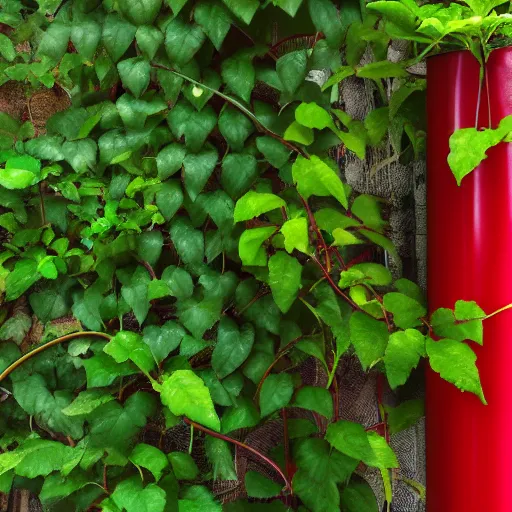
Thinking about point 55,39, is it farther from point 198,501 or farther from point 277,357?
point 198,501

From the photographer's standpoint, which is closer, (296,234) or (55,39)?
(296,234)

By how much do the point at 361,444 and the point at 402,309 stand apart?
245 millimetres

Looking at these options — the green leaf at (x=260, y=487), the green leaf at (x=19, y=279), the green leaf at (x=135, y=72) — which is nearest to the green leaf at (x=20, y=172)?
the green leaf at (x=19, y=279)

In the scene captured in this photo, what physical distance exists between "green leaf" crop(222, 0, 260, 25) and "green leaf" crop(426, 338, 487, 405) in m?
0.62

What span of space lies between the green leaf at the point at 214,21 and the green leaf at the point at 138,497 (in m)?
0.76

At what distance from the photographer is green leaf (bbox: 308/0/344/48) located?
3.45 feet

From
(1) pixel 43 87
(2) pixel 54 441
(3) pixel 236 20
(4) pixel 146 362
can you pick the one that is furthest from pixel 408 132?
(2) pixel 54 441

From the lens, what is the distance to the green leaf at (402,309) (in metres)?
1.05

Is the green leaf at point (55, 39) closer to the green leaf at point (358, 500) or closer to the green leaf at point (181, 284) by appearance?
the green leaf at point (181, 284)

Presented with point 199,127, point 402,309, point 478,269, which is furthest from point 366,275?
point 199,127

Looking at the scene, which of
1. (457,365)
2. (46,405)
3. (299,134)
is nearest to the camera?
(457,365)

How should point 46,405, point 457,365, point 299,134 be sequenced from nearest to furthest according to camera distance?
1. point 457,365
2. point 299,134
3. point 46,405

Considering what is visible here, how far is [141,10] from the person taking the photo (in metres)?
1.08

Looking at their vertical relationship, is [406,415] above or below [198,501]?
above
